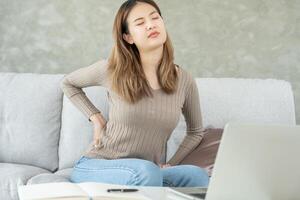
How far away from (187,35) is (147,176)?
168 centimetres

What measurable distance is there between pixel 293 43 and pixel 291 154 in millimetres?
2265

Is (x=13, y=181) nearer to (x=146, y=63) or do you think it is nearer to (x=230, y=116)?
(x=146, y=63)

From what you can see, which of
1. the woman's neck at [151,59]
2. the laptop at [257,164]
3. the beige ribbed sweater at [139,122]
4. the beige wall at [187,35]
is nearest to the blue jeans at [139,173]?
the beige ribbed sweater at [139,122]

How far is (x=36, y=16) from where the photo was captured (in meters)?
3.40

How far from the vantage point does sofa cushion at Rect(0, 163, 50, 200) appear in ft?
8.05

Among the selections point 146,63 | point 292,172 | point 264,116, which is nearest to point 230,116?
point 264,116

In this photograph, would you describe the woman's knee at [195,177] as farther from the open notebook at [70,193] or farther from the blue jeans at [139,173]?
the open notebook at [70,193]

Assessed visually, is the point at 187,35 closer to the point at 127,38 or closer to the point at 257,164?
the point at 127,38

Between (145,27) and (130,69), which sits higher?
(145,27)

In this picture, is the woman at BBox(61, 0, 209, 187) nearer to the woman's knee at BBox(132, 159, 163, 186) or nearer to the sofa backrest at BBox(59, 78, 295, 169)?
the woman's knee at BBox(132, 159, 163, 186)

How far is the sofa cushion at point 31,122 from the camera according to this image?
2.85 m

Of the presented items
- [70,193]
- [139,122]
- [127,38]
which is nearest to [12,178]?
[139,122]

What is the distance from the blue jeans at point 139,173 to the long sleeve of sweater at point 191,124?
38 cm

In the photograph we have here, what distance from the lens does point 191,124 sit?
2.38 metres
